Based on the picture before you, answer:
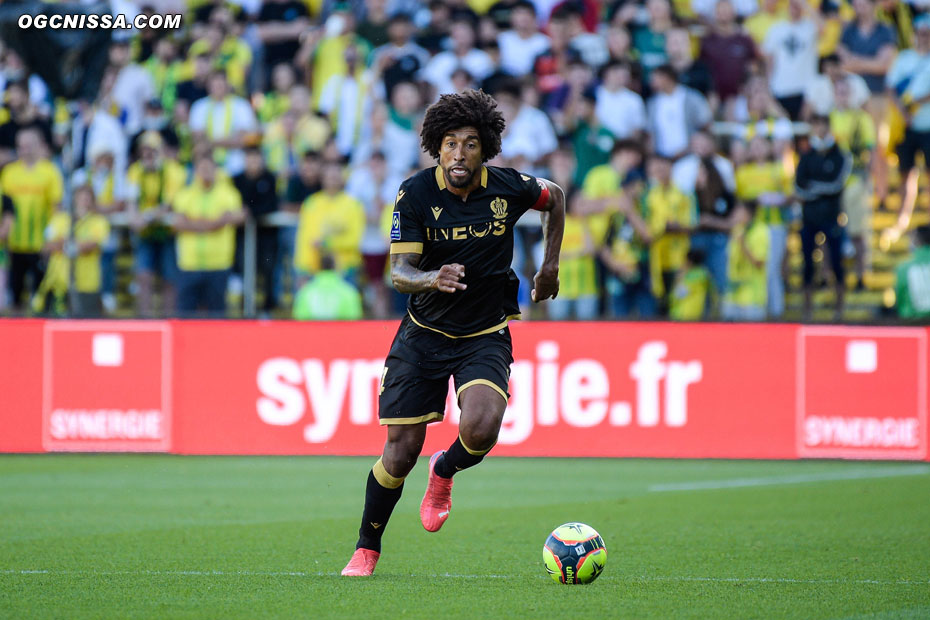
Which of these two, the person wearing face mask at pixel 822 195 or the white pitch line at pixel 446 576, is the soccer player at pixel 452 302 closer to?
the white pitch line at pixel 446 576

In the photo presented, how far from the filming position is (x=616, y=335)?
1448cm

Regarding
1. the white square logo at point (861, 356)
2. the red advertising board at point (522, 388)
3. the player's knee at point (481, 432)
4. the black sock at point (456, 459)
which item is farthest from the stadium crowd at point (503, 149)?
the player's knee at point (481, 432)

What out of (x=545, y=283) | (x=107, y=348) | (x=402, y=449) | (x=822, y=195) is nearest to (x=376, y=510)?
(x=402, y=449)

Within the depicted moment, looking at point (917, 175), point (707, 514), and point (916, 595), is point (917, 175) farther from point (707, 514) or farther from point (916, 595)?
point (916, 595)

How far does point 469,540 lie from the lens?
351 inches

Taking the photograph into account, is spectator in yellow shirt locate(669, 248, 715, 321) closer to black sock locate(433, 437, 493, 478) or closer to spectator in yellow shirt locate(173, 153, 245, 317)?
spectator in yellow shirt locate(173, 153, 245, 317)

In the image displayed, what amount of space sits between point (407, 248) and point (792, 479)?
7.10 m

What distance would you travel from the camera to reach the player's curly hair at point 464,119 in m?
6.88

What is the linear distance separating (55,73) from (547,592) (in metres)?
10.6

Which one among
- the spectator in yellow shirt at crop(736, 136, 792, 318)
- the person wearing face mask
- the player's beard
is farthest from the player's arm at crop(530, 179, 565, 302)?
the person wearing face mask

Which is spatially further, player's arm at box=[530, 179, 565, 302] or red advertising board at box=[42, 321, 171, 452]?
red advertising board at box=[42, 321, 171, 452]

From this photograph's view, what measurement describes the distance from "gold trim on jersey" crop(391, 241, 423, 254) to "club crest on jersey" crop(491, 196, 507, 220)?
45 cm

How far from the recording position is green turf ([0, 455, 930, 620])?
6.28 meters

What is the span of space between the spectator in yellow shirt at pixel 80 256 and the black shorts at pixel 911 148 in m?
9.22
